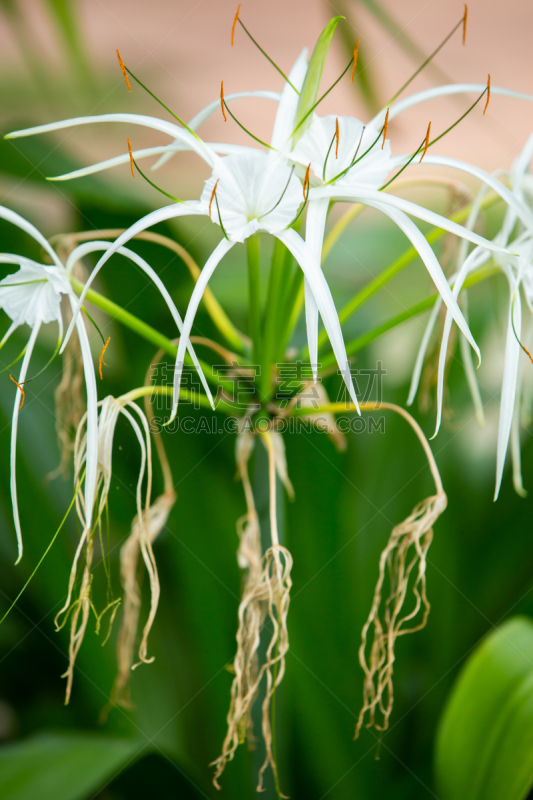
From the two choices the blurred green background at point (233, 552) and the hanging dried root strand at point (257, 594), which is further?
the blurred green background at point (233, 552)

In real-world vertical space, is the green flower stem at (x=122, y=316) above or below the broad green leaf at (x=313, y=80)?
below

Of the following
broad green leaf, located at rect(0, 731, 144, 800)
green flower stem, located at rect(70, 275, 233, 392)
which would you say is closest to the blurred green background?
broad green leaf, located at rect(0, 731, 144, 800)

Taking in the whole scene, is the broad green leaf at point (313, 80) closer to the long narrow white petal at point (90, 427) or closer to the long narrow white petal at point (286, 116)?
the long narrow white petal at point (286, 116)

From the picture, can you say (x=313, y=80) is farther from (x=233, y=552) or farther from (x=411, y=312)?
(x=233, y=552)

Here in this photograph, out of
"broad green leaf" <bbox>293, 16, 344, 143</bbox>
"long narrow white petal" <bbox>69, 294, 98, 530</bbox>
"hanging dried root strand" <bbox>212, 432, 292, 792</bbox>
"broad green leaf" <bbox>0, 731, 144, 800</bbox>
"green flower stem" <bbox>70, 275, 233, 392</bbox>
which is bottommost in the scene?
"broad green leaf" <bbox>0, 731, 144, 800</bbox>

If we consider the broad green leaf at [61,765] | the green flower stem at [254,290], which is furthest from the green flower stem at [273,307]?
the broad green leaf at [61,765]

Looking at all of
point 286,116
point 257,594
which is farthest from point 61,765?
point 286,116

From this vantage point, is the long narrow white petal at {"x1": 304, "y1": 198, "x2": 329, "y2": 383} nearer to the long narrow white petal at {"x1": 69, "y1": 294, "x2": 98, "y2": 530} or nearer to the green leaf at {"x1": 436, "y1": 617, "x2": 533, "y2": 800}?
the long narrow white petal at {"x1": 69, "y1": 294, "x2": 98, "y2": 530}
